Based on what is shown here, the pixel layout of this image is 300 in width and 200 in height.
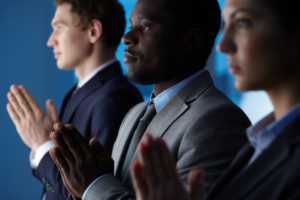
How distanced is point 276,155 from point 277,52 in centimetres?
15

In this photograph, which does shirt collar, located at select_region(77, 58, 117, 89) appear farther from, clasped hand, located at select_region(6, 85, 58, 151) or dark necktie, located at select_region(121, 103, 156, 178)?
dark necktie, located at select_region(121, 103, 156, 178)

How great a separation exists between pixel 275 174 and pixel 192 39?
49 cm

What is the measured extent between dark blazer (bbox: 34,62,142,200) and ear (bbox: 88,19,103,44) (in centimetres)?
13

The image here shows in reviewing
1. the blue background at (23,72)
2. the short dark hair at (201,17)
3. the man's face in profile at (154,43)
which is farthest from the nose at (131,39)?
the blue background at (23,72)

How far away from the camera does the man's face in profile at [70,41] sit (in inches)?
61.2

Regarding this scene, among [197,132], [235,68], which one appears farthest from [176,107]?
[235,68]

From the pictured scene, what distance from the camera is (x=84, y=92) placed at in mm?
1514

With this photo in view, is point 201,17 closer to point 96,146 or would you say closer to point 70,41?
point 96,146

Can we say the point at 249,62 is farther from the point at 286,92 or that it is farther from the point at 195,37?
the point at 195,37

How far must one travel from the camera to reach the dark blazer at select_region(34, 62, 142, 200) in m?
1.25

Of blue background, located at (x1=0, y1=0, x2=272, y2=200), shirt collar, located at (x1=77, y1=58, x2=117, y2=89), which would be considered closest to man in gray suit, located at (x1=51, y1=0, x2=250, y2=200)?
shirt collar, located at (x1=77, y1=58, x2=117, y2=89)

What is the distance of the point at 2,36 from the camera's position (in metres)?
2.51

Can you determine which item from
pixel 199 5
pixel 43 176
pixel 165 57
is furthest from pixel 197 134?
pixel 43 176

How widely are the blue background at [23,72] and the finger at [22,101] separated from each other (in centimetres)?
117
